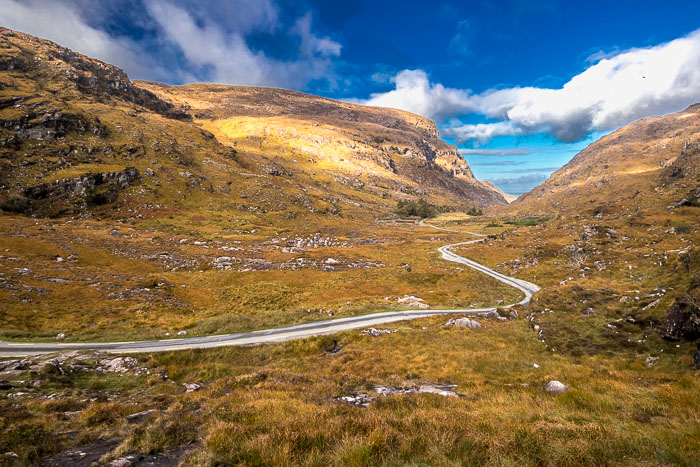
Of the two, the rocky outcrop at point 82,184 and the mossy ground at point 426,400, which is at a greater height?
the rocky outcrop at point 82,184

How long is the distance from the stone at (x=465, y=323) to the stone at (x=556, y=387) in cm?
1592

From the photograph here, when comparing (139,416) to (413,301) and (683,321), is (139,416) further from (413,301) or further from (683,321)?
(413,301)

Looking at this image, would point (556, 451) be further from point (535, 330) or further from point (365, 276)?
point (365, 276)

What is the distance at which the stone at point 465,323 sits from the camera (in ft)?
88.7

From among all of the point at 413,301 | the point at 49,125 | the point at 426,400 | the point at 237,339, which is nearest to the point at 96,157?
the point at 49,125

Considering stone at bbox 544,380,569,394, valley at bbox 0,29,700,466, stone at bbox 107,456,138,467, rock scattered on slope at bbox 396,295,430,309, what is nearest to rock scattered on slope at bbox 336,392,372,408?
valley at bbox 0,29,700,466

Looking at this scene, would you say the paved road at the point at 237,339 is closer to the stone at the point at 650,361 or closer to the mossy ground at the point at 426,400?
the mossy ground at the point at 426,400

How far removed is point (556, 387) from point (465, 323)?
671 inches

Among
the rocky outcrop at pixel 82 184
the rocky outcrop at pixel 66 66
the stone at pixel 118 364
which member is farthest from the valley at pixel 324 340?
the rocky outcrop at pixel 66 66

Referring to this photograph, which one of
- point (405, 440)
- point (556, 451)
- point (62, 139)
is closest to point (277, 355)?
point (405, 440)

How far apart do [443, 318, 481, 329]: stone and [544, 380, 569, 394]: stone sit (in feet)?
52.2

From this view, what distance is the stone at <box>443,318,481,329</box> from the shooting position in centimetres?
2705

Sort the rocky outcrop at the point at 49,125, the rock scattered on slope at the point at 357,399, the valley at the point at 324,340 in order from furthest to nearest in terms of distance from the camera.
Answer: the rocky outcrop at the point at 49,125 → the rock scattered on slope at the point at 357,399 → the valley at the point at 324,340

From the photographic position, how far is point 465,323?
1082 inches
